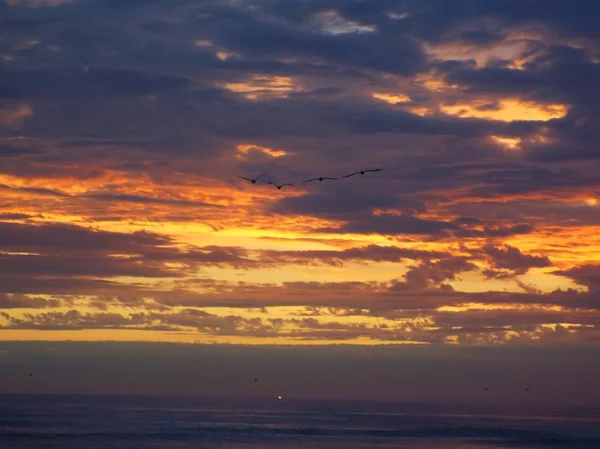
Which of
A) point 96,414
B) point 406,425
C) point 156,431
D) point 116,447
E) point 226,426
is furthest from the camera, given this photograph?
point 96,414

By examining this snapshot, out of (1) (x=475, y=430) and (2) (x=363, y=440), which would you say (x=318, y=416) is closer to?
(1) (x=475, y=430)

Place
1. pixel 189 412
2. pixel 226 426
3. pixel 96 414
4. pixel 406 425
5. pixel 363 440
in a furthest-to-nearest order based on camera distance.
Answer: pixel 189 412
pixel 96 414
pixel 406 425
pixel 226 426
pixel 363 440

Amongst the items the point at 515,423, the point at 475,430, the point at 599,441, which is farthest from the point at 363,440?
the point at 515,423

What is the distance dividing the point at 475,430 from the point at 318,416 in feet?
161

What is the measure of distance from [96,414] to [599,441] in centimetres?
10749

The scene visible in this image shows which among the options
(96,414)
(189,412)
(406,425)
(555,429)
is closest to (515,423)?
(555,429)

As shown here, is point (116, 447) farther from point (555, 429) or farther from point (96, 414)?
point (555, 429)

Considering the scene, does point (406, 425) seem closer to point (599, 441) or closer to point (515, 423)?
point (515, 423)

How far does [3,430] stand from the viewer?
465 feet

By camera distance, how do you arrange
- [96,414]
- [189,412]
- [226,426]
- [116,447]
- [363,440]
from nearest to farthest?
[116,447] → [363,440] → [226,426] → [96,414] → [189,412]

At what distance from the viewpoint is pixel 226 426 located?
156 metres

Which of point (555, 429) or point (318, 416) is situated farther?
point (318, 416)

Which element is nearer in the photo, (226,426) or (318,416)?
(226,426)

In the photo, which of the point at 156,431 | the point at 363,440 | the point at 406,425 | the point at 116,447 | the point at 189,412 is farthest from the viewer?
the point at 189,412
